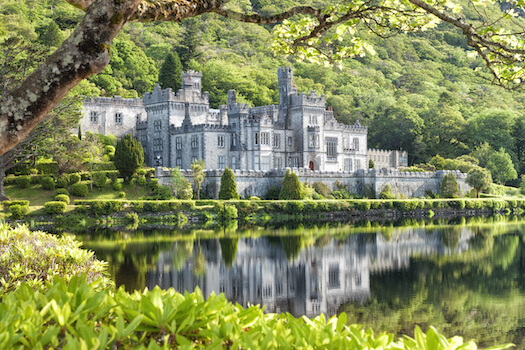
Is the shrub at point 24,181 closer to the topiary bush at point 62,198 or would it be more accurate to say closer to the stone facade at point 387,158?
the topiary bush at point 62,198

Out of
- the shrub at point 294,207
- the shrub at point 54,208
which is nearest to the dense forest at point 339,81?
the shrub at point 54,208

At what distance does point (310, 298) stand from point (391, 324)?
386cm

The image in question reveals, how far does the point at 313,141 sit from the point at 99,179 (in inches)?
921

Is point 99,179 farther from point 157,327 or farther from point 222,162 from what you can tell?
point 157,327

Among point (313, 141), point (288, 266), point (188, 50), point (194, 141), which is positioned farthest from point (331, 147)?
point (288, 266)

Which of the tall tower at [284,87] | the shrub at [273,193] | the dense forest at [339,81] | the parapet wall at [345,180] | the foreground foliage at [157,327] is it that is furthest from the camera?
the dense forest at [339,81]

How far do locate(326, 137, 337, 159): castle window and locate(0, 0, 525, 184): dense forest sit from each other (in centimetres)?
1909

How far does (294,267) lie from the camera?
23531mm

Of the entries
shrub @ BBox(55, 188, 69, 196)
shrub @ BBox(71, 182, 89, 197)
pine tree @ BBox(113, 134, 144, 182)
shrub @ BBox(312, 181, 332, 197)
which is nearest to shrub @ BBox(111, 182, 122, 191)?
pine tree @ BBox(113, 134, 144, 182)

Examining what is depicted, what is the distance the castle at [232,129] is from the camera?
59125 mm

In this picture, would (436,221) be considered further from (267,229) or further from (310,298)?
(310,298)

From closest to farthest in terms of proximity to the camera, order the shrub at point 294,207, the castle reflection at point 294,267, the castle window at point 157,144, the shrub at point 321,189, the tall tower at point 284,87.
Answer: the castle reflection at point 294,267 → the shrub at point 294,207 → the shrub at point 321,189 → the castle window at point 157,144 → the tall tower at point 284,87

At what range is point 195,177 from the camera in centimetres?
5012

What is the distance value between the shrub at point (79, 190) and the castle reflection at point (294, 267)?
18.0 metres
